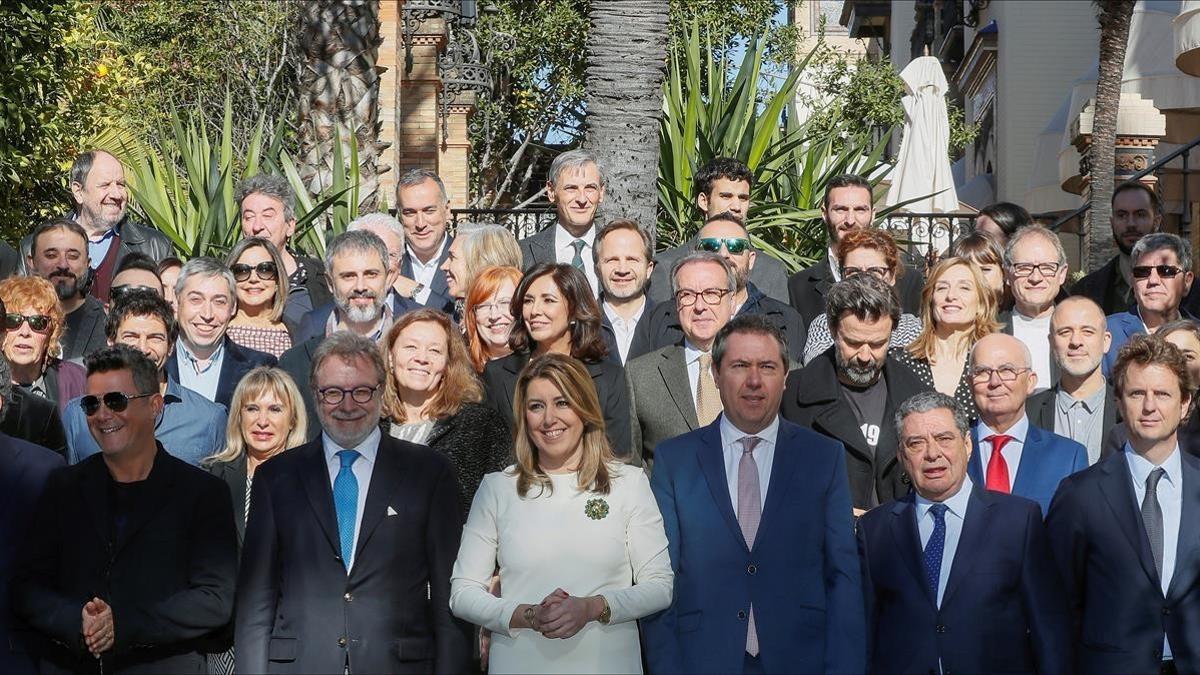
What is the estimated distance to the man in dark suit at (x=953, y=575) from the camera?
6.19m

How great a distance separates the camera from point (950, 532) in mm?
6375

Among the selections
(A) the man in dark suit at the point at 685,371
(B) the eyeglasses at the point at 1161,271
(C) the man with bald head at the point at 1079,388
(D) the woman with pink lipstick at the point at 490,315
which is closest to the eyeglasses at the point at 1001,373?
(C) the man with bald head at the point at 1079,388

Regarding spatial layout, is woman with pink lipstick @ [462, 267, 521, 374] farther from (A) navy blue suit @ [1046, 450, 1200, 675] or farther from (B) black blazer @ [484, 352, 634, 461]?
(A) navy blue suit @ [1046, 450, 1200, 675]

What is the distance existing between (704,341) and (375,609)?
2.33 meters

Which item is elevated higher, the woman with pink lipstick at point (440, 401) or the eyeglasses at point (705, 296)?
the eyeglasses at point (705, 296)

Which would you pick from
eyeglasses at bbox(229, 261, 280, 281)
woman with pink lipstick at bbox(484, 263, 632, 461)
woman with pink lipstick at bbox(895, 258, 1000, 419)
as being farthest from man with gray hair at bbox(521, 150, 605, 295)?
woman with pink lipstick at bbox(895, 258, 1000, 419)

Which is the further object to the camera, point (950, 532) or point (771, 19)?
point (771, 19)

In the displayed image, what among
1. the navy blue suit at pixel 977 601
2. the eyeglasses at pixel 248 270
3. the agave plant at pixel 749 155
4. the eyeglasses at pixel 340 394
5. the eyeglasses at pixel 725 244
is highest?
the agave plant at pixel 749 155

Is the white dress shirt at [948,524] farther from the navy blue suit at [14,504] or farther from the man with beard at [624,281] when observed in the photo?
the navy blue suit at [14,504]

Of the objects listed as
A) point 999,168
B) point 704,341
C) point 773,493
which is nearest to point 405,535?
point 773,493

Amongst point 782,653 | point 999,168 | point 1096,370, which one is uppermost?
point 999,168

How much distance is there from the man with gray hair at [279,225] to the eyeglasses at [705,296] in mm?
2715

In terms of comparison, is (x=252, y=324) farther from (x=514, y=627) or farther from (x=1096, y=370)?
(x=1096, y=370)

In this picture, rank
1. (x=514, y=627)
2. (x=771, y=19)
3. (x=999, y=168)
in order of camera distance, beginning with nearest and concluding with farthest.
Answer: (x=514, y=627) → (x=771, y=19) → (x=999, y=168)
